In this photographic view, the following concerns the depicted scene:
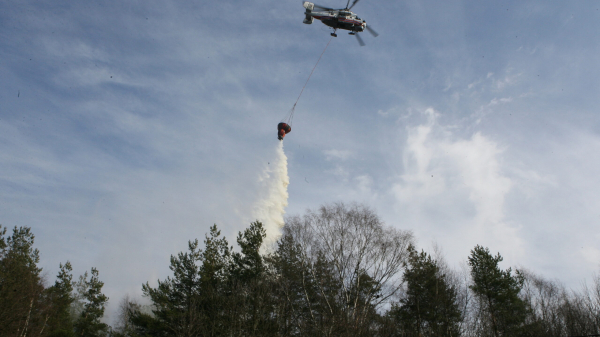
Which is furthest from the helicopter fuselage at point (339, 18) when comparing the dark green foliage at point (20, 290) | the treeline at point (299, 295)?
the dark green foliage at point (20, 290)

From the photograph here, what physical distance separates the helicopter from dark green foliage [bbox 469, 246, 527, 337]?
901 inches

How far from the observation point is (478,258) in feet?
104

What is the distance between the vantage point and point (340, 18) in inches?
982

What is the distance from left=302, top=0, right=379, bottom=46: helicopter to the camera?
81.8ft

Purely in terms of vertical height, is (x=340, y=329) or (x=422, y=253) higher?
(x=422, y=253)

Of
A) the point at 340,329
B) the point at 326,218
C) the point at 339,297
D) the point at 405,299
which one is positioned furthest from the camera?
the point at 405,299

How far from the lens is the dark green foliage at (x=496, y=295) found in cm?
2839

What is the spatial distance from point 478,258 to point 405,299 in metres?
8.02

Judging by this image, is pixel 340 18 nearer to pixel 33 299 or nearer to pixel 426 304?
pixel 426 304

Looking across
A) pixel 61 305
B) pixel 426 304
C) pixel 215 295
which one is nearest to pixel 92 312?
pixel 61 305

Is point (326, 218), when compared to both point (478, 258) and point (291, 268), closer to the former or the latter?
point (291, 268)

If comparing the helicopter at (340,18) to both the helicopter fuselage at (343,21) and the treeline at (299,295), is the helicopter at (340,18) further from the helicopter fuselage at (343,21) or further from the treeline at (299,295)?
the treeline at (299,295)

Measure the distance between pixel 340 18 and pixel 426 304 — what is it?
81.7 feet

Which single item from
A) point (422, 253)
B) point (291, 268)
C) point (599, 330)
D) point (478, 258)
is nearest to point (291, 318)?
point (291, 268)
